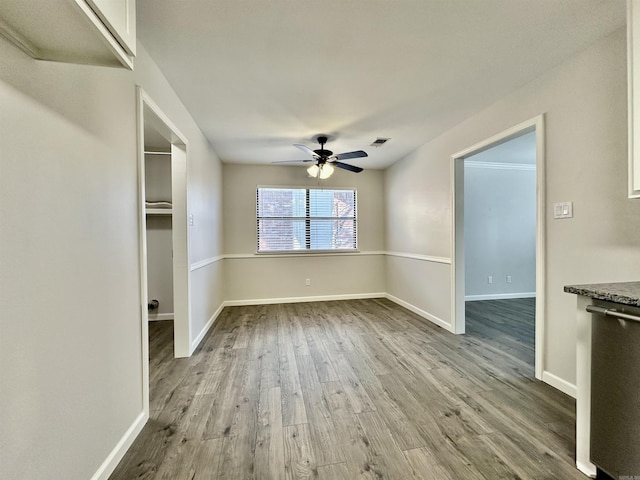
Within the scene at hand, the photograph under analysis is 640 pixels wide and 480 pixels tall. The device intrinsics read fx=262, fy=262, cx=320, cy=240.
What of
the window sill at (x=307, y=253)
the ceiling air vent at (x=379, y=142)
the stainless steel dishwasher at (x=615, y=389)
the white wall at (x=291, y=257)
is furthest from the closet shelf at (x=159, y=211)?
the stainless steel dishwasher at (x=615, y=389)

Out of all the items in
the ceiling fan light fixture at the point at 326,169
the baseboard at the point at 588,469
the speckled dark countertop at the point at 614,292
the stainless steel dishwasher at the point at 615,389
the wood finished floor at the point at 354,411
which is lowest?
the wood finished floor at the point at 354,411

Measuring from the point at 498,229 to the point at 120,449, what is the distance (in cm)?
571

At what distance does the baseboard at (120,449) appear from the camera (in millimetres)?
1238

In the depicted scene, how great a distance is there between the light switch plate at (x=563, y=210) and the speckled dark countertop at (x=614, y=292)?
0.76 metres

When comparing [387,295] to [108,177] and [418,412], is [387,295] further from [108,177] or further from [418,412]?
[108,177]

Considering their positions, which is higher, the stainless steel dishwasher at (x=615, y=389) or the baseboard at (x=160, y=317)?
the stainless steel dishwasher at (x=615, y=389)

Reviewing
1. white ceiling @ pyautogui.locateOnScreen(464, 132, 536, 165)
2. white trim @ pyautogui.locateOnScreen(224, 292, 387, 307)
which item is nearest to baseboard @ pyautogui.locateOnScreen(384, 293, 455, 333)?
white trim @ pyautogui.locateOnScreen(224, 292, 387, 307)

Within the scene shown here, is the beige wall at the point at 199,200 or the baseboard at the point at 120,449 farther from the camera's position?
the beige wall at the point at 199,200

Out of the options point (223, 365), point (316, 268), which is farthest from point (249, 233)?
point (223, 365)

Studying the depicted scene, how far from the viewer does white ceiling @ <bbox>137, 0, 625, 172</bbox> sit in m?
1.44

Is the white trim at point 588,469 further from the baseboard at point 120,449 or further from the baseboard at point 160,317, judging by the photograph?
the baseboard at point 160,317

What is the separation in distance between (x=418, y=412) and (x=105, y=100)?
2.55 m

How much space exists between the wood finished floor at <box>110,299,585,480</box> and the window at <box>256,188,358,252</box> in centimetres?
199

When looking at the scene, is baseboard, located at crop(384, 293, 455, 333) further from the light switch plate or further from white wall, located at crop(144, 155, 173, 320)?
white wall, located at crop(144, 155, 173, 320)
